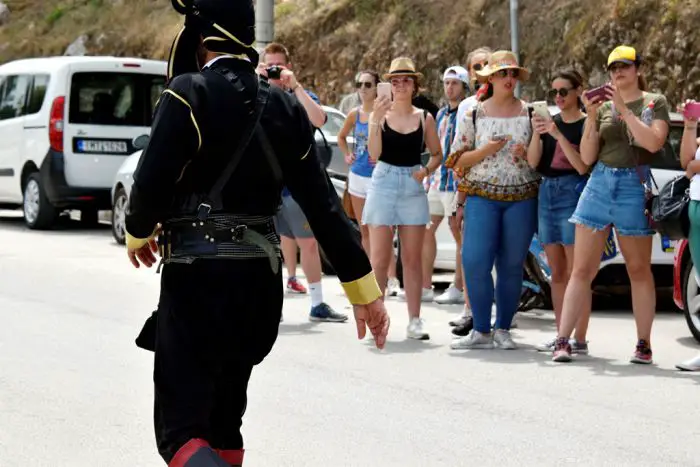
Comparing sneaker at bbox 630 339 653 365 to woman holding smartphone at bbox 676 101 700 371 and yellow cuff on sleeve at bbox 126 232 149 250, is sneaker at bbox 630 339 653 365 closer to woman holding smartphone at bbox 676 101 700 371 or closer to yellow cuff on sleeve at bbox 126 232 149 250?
woman holding smartphone at bbox 676 101 700 371

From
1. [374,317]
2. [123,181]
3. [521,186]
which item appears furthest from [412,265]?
[123,181]

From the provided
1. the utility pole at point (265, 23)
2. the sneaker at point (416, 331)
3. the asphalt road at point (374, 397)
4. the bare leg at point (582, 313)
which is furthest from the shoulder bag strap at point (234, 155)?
the utility pole at point (265, 23)

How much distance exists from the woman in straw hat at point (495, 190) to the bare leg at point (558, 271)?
26cm

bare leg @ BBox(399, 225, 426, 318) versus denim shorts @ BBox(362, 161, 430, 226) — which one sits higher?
denim shorts @ BBox(362, 161, 430, 226)

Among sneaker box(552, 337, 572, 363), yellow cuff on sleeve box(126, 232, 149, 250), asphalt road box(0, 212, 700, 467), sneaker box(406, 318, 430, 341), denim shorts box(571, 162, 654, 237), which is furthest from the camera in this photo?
sneaker box(406, 318, 430, 341)

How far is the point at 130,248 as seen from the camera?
4.76m

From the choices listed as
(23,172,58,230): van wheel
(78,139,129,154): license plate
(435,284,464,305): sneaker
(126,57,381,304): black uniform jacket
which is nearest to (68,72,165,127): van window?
(78,139,129,154): license plate

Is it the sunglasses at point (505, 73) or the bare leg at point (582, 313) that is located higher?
the sunglasses at point (505, 73)

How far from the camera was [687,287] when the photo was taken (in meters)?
10.3

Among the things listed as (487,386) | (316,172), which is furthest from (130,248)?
(487,386)

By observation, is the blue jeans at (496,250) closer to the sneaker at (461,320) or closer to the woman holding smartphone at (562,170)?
the woman holding smartphone at (562,170)

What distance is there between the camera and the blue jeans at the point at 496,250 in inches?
384

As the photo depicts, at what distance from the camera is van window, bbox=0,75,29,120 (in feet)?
64.2

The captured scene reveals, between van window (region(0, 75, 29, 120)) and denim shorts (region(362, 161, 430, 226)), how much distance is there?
32.7 feet
